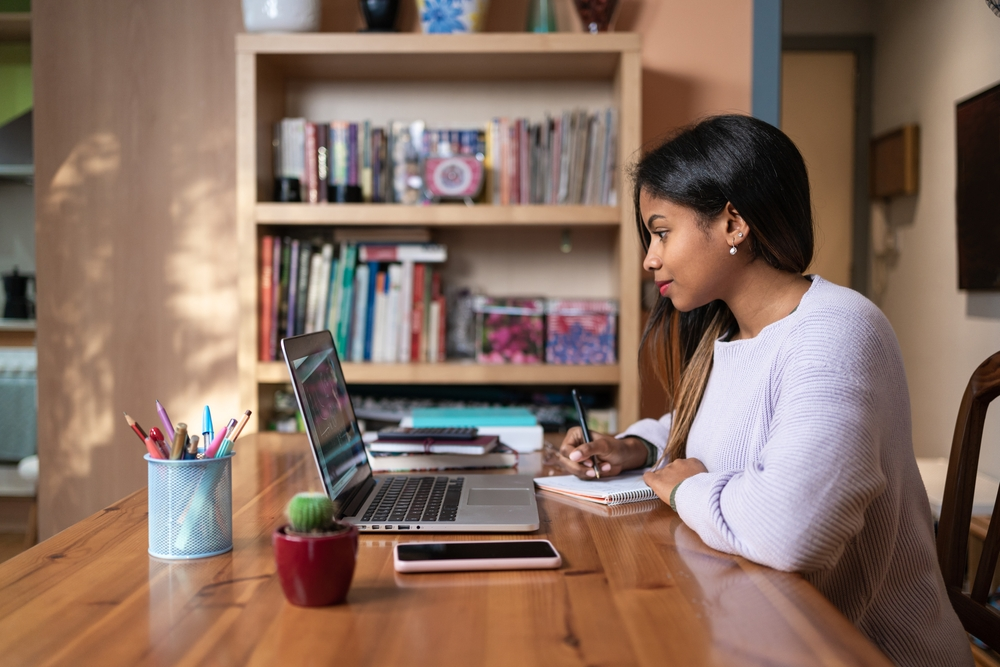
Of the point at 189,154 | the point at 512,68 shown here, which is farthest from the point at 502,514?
the point at 189,154

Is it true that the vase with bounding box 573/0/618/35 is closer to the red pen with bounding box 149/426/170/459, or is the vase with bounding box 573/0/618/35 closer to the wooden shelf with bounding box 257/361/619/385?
the wooden shelf with bounding box 257/361/619/385

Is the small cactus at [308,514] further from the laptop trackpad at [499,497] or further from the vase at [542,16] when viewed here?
the vase at [542,16]

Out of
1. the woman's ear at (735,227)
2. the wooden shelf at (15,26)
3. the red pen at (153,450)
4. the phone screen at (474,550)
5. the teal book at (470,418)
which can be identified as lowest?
the phone screen at (474,550)

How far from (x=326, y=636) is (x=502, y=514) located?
400 millimetres

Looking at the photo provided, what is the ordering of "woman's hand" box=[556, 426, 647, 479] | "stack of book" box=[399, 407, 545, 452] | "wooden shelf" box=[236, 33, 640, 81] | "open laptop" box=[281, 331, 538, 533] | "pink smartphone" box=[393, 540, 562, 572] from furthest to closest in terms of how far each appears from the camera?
"wooden shelf" box=[236, 33, 640, 81] → "stack of book" box=[399, 407, 545, 452] → "woman's hand" box=[556, 426, 647, 479] → "open laptop" box=[281, 331, 538, 533] → "pink smartphone" box=[393, 540, 562, 572]

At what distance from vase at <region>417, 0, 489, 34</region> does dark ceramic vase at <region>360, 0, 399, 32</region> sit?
0.26 ft

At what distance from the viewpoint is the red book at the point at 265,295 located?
232 centimetres

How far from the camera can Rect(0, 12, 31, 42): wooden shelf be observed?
2867mm

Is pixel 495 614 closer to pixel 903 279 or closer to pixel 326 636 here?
pixel 326 636

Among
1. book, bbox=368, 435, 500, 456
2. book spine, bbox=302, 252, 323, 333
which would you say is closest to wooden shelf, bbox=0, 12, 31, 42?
book spine, bbox=302, 252, 323, 333

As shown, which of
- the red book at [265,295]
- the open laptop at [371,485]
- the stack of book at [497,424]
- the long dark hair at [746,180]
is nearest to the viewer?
the open laptop at [371,485]

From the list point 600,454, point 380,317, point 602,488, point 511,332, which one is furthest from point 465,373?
point 602,488

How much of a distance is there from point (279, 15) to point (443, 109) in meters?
0.53

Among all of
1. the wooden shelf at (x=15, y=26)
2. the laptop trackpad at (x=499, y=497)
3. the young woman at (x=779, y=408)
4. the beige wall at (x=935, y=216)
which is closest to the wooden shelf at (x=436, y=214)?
the young woman at (x=779, y=408)
